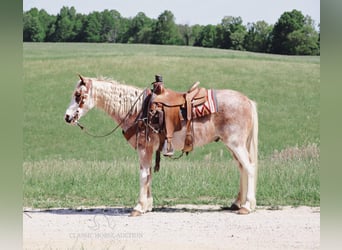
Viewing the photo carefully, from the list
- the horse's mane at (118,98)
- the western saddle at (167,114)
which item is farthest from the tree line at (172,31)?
the western saddle at (167,114)

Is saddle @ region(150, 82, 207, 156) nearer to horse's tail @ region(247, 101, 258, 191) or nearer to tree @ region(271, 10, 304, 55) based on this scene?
horse's tail @ region(247, 101, 258, 191)

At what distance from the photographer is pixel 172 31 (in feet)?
109

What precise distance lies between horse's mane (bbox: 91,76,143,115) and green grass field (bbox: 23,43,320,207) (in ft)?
5.96

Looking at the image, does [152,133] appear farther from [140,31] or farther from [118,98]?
[140,31]

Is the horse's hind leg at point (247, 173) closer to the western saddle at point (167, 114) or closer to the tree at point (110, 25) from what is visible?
the western saddle at point (167, 114)

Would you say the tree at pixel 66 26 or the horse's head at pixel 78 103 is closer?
the horse's head at pixel 78 103

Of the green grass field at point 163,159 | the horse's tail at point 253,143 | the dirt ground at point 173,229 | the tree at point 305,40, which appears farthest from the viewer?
the tree at point 305,40

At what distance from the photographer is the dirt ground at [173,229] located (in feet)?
21.0

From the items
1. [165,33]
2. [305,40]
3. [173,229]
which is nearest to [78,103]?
[173,229]

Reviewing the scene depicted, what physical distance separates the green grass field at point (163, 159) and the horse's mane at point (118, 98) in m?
1.82

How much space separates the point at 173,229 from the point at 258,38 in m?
24.1

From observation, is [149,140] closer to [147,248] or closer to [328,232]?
[147,248]

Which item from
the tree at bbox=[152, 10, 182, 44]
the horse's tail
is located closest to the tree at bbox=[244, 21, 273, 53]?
the tree at bbox=[152, 10, 182, 44]

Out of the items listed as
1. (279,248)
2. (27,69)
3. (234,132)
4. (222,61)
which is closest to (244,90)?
(222,61)
